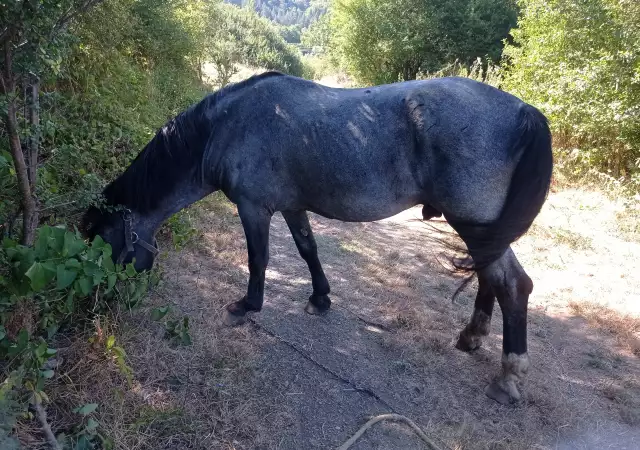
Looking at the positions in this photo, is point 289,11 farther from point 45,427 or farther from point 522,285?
point 45,427

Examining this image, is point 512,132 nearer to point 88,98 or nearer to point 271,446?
point 271,446

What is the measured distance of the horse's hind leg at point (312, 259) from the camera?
3678mm

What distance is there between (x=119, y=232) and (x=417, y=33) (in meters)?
17.7

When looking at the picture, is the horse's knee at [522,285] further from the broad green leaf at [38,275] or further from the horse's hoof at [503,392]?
the broad green leaf at [38,275]

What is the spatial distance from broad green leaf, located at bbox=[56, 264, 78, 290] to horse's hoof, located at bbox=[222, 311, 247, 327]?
5.07ft

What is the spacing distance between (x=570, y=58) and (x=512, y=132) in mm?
7049

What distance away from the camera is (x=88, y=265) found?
78.7 inches

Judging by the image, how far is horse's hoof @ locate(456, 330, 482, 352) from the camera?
3439 mm

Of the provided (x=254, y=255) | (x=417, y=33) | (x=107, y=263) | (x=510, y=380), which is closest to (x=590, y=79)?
(x=510, y=380)

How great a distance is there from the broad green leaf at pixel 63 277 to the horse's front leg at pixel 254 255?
1335 millimetres

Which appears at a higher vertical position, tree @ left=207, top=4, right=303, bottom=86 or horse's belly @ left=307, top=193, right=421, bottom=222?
tree @ left=207, top=4, right=303, bottom=86

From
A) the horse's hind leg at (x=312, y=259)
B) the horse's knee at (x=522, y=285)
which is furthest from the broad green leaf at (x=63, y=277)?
the horse's knee at (x=522, y=285)

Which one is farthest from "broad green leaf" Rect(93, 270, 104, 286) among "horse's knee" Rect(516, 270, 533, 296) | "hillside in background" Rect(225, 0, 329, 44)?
"hillside in background" Rect(225, 0, 329, 44)

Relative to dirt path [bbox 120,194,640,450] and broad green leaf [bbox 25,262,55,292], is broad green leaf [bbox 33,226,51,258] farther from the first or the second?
dirt path [bbox 120,194,640,450]
